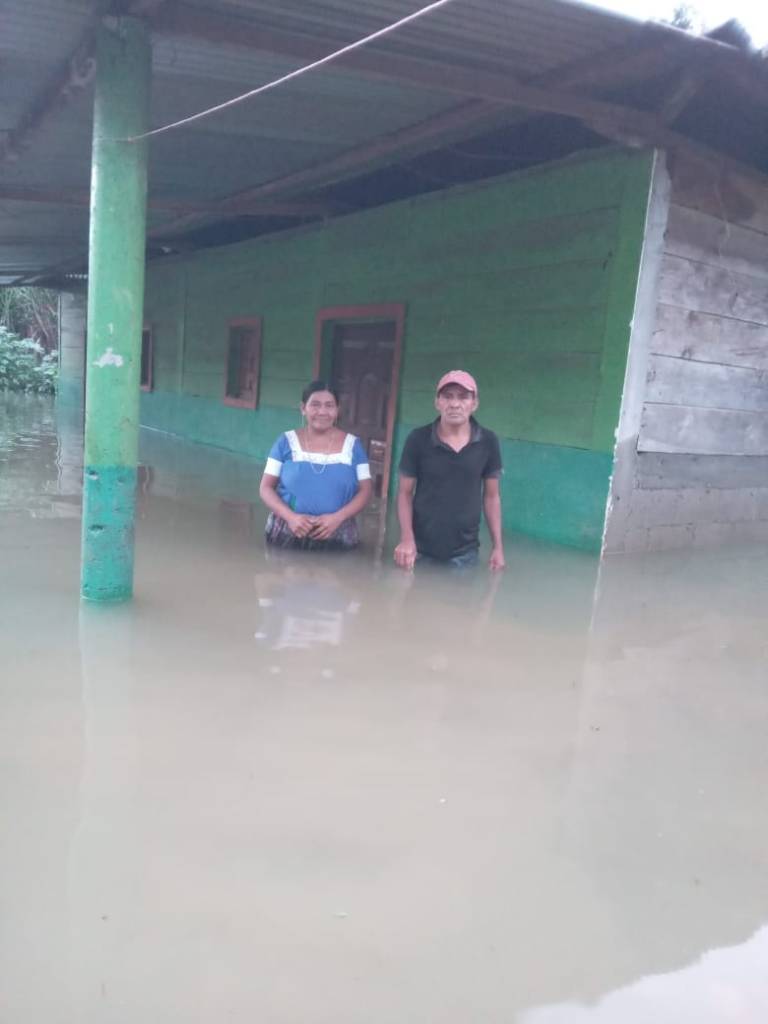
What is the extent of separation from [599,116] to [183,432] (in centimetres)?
909

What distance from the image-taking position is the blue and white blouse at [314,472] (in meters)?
4.97

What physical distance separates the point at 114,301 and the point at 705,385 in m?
4.42

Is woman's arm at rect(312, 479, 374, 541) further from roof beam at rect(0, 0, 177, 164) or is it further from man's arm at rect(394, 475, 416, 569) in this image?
roof beam at rect(0, 0, 177, 164)

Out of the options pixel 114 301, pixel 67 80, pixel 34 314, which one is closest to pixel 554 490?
pixel 114 301

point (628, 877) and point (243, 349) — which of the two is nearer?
point (628, 877)

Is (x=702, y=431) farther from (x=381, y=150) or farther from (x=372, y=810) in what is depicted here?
(x=372, y=810)

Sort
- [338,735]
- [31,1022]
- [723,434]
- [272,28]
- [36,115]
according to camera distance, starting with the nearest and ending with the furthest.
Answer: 1. [31,1022]
2. [338,735]
3. [272,28]
4. [36,115]
5. [723,434]

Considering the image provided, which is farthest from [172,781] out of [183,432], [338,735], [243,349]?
[183,432]

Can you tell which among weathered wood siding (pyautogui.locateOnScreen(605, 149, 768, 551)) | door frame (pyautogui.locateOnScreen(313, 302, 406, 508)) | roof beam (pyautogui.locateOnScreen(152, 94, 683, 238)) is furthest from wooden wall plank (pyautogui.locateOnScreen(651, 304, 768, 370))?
door frame (pyautogui.locateOnScreen(313, 302, 406, 508))

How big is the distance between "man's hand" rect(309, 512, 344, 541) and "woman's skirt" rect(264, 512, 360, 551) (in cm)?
18

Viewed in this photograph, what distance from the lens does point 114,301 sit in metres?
3.77

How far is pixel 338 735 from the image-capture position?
274 centimetres

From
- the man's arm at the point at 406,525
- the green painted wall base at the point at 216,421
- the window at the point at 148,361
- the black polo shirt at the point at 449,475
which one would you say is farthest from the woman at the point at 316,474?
the window at the point at 148,361

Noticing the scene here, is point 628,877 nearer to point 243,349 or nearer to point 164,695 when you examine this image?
point 164,695
